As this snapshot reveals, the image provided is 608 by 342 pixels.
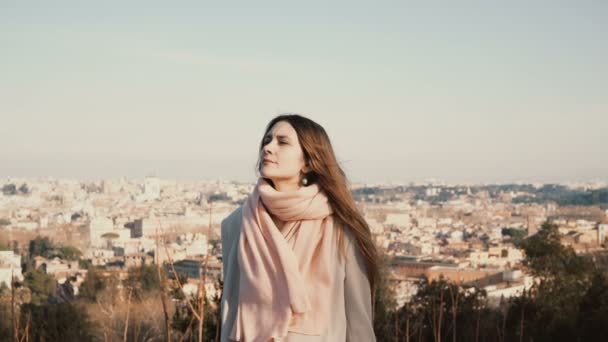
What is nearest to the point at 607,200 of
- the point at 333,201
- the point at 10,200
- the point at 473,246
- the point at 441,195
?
the point at 473,246

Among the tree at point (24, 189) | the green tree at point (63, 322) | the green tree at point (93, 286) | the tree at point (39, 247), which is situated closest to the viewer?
the green tree at point (63, 322)

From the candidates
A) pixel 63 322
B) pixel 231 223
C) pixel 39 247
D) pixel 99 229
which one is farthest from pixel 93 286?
pixel 99 229

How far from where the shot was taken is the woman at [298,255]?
1684 millimetres

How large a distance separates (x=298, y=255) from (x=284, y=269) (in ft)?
0.16

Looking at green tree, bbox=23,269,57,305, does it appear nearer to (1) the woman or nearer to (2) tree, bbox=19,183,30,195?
(1) the woman

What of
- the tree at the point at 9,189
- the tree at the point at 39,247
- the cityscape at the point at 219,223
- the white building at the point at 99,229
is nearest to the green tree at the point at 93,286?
the cityscape at the point at 219,223

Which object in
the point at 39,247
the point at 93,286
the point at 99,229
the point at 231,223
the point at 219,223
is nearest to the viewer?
the point at 231,223

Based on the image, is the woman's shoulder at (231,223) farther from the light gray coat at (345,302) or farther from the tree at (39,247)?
the tree at (39,247)

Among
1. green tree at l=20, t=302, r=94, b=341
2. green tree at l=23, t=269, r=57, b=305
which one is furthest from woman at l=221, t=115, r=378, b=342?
green tree at l=23, t=269, r=57, b=305

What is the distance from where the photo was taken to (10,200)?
55.5 m

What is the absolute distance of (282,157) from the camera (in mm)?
1723

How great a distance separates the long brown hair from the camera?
5.66 ft

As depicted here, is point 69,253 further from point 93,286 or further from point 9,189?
point 9,189

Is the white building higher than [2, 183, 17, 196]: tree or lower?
lower
